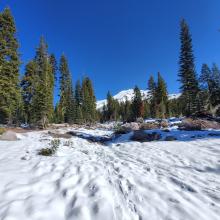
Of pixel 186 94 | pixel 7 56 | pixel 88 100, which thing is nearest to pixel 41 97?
pixel 7 56

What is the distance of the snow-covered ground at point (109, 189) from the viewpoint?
12.8 feet

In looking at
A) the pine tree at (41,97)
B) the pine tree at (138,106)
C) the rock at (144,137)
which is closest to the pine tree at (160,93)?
the pine tree at (138,106)

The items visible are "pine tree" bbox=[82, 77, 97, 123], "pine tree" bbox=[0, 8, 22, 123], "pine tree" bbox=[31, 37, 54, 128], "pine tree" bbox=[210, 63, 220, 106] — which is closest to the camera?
"pine tree" bbox=[0, 8, 22, 123]

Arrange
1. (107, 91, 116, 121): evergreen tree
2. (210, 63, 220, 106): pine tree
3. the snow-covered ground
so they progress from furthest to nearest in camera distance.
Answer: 1. (107, 91, 116, 121): evergreen tree
2. (210, 63, 220, 106): pine tree
3. the snow-covered ground

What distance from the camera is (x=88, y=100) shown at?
2606 inches

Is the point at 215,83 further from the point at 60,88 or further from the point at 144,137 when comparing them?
the point at 144,137

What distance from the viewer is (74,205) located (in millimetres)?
4184

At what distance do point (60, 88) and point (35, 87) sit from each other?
18244mm

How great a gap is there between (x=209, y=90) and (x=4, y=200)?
5885 centimetres

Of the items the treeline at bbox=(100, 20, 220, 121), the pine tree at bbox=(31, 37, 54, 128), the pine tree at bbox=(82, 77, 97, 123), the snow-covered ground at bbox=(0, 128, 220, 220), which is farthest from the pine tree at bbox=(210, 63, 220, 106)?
the snow-covered ground at bbox=(0, 128, 220, 220)

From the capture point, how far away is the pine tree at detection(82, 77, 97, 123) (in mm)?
65375

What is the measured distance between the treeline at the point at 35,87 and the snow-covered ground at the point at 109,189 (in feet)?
67.7

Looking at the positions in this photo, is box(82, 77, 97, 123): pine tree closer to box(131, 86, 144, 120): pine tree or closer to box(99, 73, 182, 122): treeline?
box(99, 73, 182, 122): treeline

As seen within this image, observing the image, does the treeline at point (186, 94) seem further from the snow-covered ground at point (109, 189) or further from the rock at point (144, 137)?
the snow-covered ground at point (109, 189)
